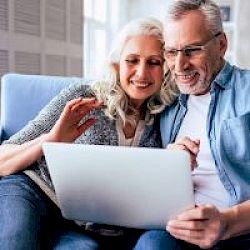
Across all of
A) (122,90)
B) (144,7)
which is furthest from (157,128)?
(144,7)

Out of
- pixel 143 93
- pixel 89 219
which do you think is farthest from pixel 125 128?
pixel 89 219

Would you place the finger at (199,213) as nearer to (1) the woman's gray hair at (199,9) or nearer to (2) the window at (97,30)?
(1) the woman's gray hair at (199,9)

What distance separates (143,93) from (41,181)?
43cm

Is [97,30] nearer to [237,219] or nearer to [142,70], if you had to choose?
[142,70]

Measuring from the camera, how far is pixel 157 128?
5.24ft

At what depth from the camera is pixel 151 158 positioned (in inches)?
41.1

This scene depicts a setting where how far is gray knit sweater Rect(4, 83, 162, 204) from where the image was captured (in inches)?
57.8

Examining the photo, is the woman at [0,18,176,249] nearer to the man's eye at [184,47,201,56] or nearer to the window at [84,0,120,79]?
the man's eye at [184,47,201,56]

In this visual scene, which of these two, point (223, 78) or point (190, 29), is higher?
point (190, 29)

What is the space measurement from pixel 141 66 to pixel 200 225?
23.6 inches

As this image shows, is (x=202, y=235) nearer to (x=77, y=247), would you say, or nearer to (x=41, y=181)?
(x=77, y=247)

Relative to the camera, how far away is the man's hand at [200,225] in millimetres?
1098

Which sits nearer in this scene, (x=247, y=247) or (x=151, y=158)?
(x=151, y=158)

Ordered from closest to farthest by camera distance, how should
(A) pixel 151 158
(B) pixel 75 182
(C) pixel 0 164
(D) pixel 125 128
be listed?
(A) pixel 151 158 < (B) pixel 75 182 < (C) pixel 0 164 < (D) pixel 125 128
